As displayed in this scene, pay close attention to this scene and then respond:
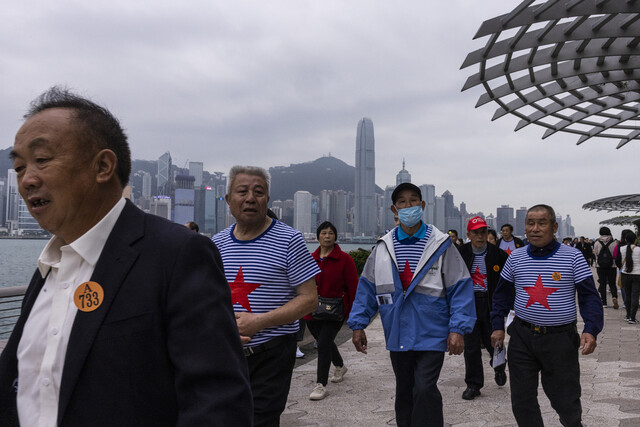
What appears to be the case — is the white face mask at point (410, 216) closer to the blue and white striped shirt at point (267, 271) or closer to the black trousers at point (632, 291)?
the blue and white striped shirt at point (267, 271)

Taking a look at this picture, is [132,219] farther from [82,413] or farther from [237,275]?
[237,275]

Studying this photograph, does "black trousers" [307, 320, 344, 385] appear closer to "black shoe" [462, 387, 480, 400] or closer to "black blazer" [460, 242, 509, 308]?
"black shoe" [462, 387, 480, 400]

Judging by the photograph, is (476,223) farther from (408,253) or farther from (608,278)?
(608,278)

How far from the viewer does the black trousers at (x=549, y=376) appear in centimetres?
357

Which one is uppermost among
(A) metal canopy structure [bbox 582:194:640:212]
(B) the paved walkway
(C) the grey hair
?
(A) metal canopy structure [bbox 582:194:640:212]

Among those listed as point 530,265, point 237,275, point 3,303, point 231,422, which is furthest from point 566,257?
point 3,303

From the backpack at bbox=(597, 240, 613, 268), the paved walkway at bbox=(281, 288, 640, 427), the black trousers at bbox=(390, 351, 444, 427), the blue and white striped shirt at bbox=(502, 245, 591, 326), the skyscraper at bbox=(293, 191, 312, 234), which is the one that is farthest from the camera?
the skyscraper at bbox=(293, 191, 312, 234)

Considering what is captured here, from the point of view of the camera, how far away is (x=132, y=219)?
136cm

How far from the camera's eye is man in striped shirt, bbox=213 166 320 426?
2865mm

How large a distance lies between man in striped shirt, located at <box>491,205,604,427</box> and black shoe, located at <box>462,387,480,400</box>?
172cm

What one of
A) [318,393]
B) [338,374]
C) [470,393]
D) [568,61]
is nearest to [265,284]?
[318,393]

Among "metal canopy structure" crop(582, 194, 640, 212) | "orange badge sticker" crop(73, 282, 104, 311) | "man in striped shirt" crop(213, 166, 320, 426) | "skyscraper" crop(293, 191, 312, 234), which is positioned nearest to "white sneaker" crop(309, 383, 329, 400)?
"man in striped shirt" crop(213, 166, 320, 426)

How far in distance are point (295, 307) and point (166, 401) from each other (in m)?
1.76

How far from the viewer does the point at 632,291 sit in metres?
10.5
